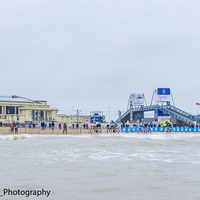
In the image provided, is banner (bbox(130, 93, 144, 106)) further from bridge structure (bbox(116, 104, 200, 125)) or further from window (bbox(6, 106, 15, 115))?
window (bbox(6, 106, 15, 115))

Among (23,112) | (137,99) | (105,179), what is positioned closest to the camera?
(105,179)

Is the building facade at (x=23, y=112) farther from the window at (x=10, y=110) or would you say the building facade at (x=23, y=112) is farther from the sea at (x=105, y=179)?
the sea at (x=105, y=179)

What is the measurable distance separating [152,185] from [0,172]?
5.16 m

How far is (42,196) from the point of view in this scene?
8.23 meters

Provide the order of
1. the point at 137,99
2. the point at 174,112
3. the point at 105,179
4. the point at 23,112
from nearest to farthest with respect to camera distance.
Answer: the point at 105,179, the point at 174,112, the point at 23,112, the point at 137,99

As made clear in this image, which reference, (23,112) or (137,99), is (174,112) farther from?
(23,112)

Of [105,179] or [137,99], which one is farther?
[137,99]

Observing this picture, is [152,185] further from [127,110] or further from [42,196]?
[127,110]

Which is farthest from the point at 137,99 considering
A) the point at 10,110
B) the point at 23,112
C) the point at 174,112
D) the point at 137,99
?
the point at 10,110

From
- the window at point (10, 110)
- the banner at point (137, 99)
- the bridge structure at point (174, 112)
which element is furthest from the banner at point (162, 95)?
the window at point (10, 110)

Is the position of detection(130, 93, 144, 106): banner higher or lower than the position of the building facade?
higher

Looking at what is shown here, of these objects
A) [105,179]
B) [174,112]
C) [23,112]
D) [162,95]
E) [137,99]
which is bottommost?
[105,179]

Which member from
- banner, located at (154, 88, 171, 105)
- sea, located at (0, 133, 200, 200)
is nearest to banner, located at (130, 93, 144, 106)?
banner, located at (154, 88, 171, 105)

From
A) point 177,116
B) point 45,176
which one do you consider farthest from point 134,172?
point 177,116
